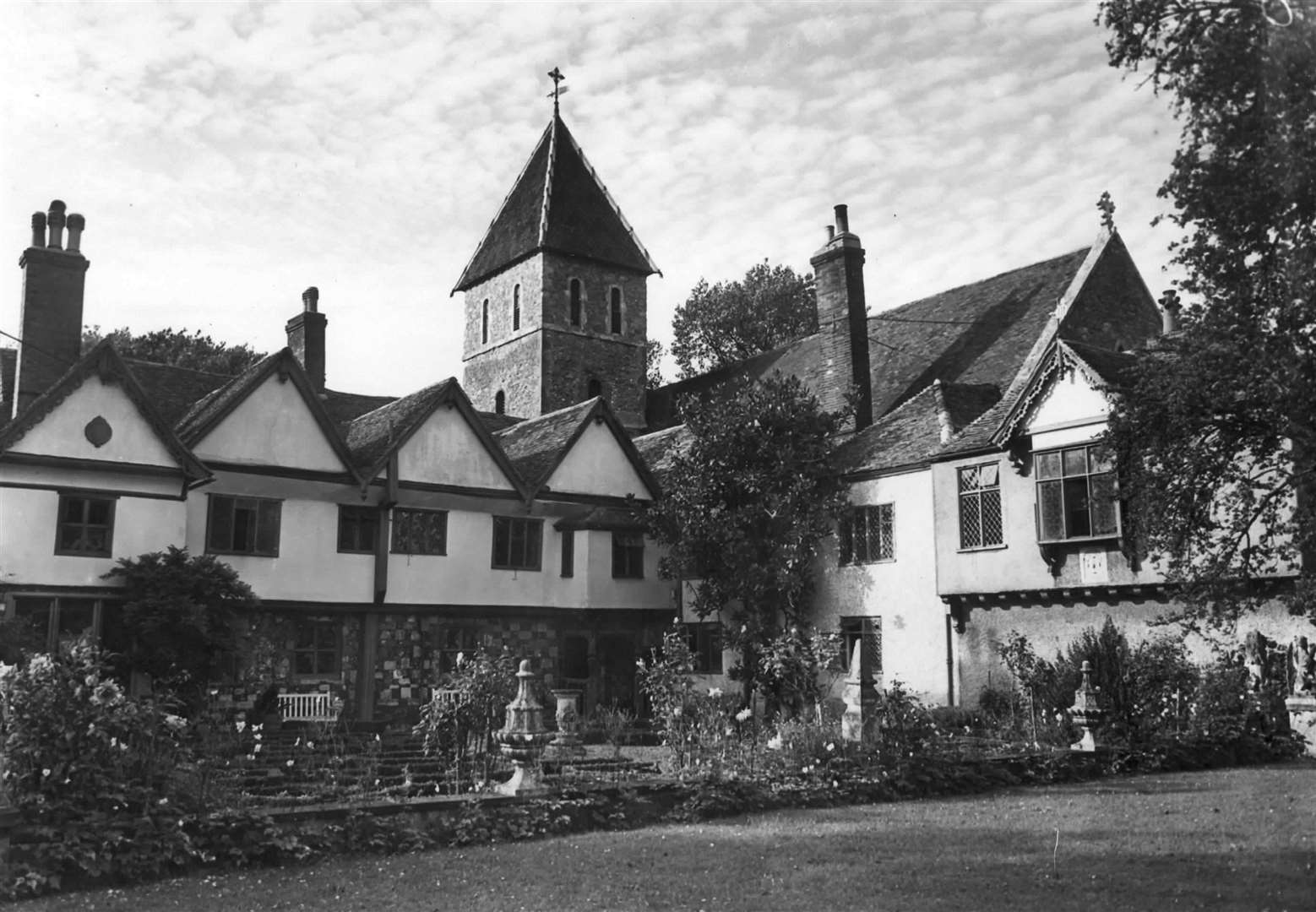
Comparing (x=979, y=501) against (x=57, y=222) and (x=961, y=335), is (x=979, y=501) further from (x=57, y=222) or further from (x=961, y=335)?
(x=57, y=222)

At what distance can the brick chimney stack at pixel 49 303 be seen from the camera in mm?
25922

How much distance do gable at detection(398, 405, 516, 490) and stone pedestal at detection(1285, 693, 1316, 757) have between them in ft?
54.6

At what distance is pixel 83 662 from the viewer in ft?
37.1

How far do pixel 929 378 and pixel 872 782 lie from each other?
1820 centimetres

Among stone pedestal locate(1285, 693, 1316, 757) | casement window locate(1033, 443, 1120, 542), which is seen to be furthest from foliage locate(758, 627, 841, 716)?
stone pedestal locate(1285, 693, 1316, 757)

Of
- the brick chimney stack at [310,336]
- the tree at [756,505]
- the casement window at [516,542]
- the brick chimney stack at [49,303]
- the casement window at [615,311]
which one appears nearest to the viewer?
the brick chimney stack at [49,303]

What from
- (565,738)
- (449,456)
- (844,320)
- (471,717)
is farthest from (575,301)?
(471,717)

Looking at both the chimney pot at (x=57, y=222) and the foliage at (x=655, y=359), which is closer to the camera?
the chimney pot at (x=57, y=222)

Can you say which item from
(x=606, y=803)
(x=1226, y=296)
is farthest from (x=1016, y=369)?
(x=606, y=803)

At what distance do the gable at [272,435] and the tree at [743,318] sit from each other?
1186 inches

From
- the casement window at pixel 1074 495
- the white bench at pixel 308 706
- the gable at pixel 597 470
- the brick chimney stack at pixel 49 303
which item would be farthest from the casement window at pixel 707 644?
the brick chimney stack at pixel 49 303

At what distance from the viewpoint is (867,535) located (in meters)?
28.1

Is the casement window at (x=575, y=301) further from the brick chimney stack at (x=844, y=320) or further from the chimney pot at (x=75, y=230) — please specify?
the chimney pot at (x=75, y=230)

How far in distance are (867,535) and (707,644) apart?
516cm
